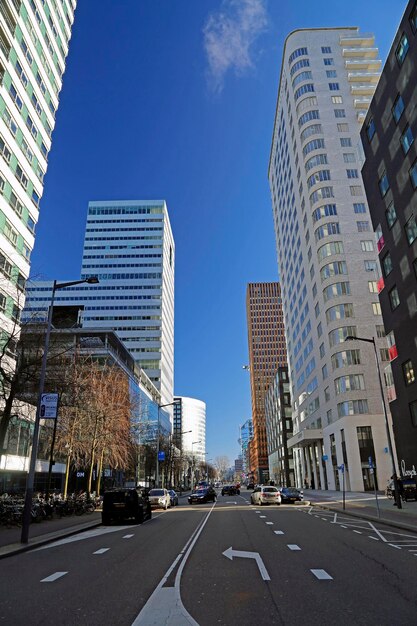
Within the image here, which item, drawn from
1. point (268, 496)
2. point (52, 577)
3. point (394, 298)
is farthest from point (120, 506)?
point (394, 298)

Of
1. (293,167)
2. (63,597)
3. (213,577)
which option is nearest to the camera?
(63,597)

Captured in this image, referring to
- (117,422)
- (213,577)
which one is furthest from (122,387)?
(213,577)

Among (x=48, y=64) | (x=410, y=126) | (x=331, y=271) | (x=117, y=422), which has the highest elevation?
(x=48, y=64)

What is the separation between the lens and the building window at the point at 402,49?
32.6 meters

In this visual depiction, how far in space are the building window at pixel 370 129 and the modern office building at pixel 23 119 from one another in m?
31.7

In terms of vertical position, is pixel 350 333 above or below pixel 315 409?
above

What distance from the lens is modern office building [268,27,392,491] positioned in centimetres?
5881

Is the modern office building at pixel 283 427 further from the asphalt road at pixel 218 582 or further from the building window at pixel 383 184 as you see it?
the asphalt road at pixel 218 582

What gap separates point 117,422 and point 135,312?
99.2 metres

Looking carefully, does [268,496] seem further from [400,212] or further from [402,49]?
[402,49]

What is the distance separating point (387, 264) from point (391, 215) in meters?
4.05

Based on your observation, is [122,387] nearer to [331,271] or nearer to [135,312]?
[331,271]

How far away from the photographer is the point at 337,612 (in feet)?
20.5

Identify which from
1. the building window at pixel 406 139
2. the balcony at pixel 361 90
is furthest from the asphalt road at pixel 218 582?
the balcony at pixel 361 90
